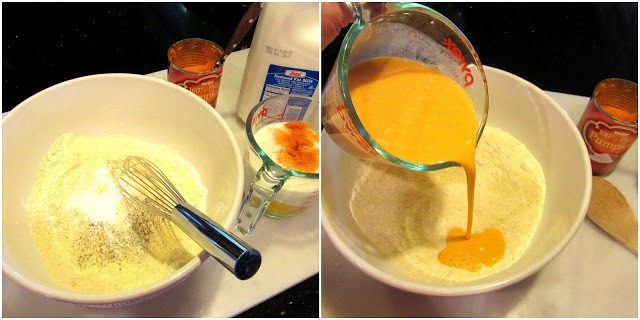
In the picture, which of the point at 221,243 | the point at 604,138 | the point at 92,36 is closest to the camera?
the point at 221,243

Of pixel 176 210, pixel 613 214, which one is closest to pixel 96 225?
pixel 176 210

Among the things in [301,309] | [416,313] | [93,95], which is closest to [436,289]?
[416,313]

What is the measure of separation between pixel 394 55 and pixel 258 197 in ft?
0.78

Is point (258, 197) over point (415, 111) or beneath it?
beneath

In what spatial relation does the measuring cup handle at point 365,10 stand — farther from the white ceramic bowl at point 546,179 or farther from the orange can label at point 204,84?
the orange can label at point 204,84

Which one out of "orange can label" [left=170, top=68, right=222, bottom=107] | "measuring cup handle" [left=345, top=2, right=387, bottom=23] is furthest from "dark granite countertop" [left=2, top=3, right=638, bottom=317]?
"measuring cup handle" [left=345, top=2, right=387, bottom=23]

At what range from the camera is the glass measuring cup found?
2.28 feet

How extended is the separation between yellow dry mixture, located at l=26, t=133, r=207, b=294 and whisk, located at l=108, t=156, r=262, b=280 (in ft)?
0.07

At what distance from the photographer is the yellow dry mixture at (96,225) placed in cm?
67

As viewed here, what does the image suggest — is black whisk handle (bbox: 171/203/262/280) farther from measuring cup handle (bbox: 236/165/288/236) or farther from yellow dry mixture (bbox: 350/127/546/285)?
yellow dry mixture (bbox: 350/127/546/285)

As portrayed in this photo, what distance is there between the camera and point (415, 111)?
59 cm

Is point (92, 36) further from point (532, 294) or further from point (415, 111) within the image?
point (532, 294)

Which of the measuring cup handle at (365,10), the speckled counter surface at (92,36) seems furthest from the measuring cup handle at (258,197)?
the speckled counter surface at (92,36)

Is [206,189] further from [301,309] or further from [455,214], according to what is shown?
[455,214]
